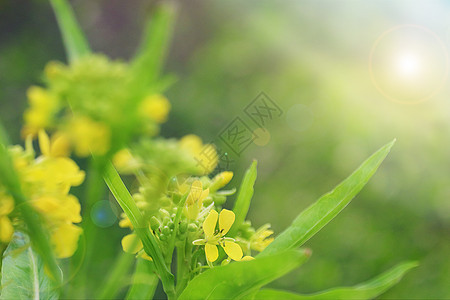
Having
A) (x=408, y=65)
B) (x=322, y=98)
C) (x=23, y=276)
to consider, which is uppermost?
(x=408, y=65)

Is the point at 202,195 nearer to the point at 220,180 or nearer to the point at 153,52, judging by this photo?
the point at 220,180

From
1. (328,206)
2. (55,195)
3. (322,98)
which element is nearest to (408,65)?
(322,98)

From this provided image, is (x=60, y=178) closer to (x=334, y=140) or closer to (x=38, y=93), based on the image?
(x=38, y=93)

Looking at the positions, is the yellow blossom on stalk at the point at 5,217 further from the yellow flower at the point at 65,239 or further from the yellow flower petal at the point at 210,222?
the yellow flower petal at the point at 210,222

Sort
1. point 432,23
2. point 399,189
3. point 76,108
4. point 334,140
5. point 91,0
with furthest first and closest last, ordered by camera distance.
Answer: point 91,0 < point 432,23 < point 334,140 < point 399,189 < point 76,108

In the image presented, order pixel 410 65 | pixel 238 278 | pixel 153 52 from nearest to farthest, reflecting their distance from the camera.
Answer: pixel 153 52
pixel 238 278
pixel 410 65

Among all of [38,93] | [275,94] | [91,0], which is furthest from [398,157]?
[91,0]
